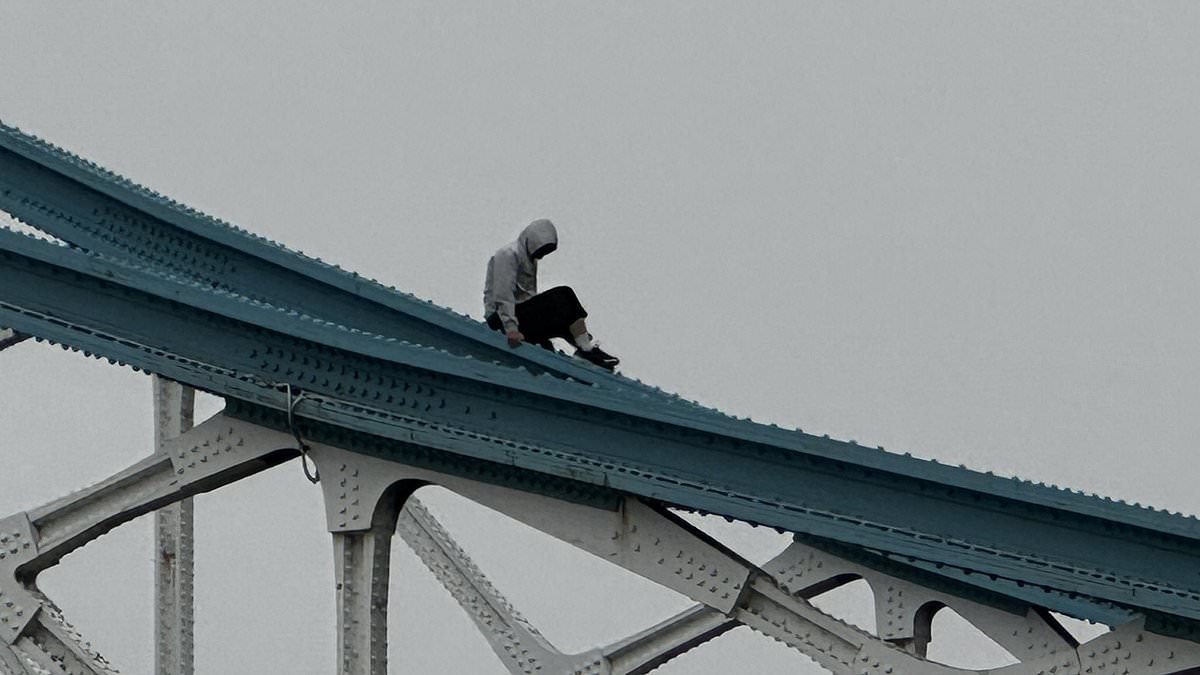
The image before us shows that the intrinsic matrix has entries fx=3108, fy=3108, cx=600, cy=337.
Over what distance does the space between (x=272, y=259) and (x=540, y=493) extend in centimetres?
552

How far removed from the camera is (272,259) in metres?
26.1

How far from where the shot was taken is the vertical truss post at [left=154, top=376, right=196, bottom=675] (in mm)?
26484

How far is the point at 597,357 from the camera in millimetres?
24172

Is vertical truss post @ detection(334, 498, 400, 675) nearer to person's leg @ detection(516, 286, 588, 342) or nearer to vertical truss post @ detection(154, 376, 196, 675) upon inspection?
person's leg @ detection(516, 286, 588, 342)

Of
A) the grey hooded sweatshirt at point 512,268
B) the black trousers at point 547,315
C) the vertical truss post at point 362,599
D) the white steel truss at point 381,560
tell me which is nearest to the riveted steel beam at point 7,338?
the white steel truss at point 381,560

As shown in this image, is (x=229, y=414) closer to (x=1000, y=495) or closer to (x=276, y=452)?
(x=276, y=452)

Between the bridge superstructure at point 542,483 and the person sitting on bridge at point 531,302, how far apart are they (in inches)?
11.6

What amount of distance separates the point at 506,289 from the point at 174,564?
6.03m

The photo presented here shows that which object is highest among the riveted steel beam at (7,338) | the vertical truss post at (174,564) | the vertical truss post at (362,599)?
the riveted steel beam at (7,338)

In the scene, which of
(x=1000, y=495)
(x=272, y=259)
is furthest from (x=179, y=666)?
(x=1000, y=495)

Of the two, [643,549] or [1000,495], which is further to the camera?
[643,549]

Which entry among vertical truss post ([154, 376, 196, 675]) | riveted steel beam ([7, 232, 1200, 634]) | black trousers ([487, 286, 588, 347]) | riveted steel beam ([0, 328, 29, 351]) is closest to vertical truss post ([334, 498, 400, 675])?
riveted steel beam ([7, 232, 1200, 634])

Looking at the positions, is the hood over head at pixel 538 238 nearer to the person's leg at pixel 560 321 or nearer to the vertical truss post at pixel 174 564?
the person's leg at pixel 560 321

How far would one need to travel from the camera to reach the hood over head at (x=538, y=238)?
75.7 feet
